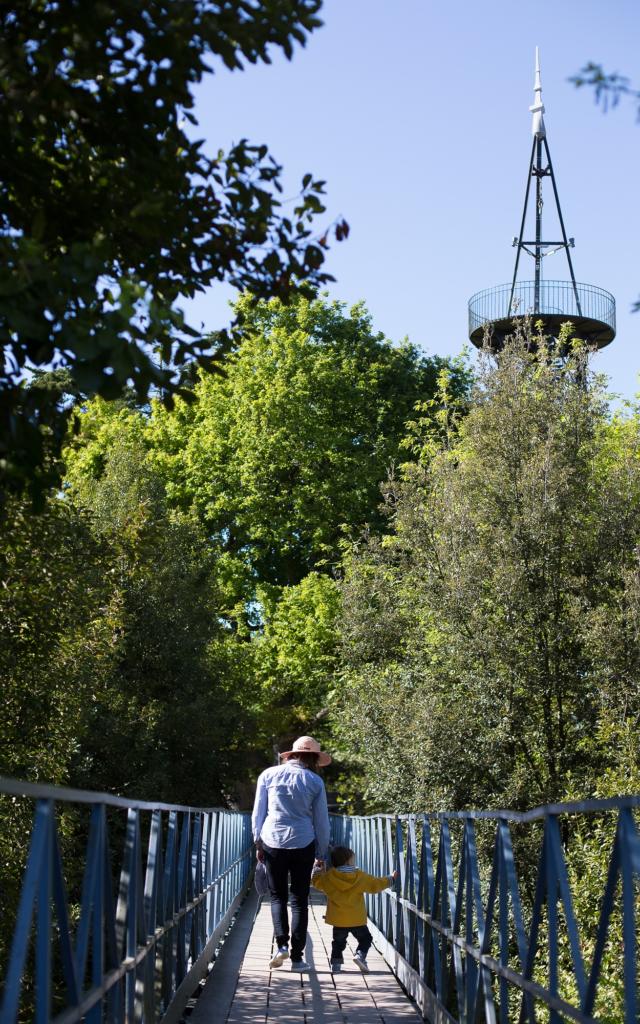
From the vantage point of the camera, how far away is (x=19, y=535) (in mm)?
8727

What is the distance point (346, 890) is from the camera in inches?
406

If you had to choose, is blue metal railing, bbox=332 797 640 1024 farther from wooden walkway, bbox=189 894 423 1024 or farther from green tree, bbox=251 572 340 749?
green tree, bbox=251 572 340 749

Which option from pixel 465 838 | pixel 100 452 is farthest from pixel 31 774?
pixel 100 452

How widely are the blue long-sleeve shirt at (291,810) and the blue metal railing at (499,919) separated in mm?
745

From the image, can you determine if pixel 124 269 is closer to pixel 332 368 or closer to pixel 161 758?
pixel 161 758

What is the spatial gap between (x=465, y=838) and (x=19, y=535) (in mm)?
3676

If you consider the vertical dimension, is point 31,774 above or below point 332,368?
below

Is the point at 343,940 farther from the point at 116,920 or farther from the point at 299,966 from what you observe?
the point at 116,920

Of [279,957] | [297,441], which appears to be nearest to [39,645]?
[279,957]

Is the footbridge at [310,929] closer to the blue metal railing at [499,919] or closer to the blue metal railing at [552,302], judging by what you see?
the blue metal railing at [499,919]

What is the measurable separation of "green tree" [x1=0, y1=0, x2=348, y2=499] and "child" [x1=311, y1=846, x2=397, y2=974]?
261 inches

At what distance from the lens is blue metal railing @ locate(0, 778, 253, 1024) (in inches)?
134

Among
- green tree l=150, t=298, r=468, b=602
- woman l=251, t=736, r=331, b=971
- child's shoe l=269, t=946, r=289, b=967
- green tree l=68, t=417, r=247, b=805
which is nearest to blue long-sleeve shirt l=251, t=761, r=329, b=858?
woman l=251, t=736, r=331, b=971

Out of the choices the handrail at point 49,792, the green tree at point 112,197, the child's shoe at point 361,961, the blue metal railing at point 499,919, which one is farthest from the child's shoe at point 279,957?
the green tree at point 112,197
